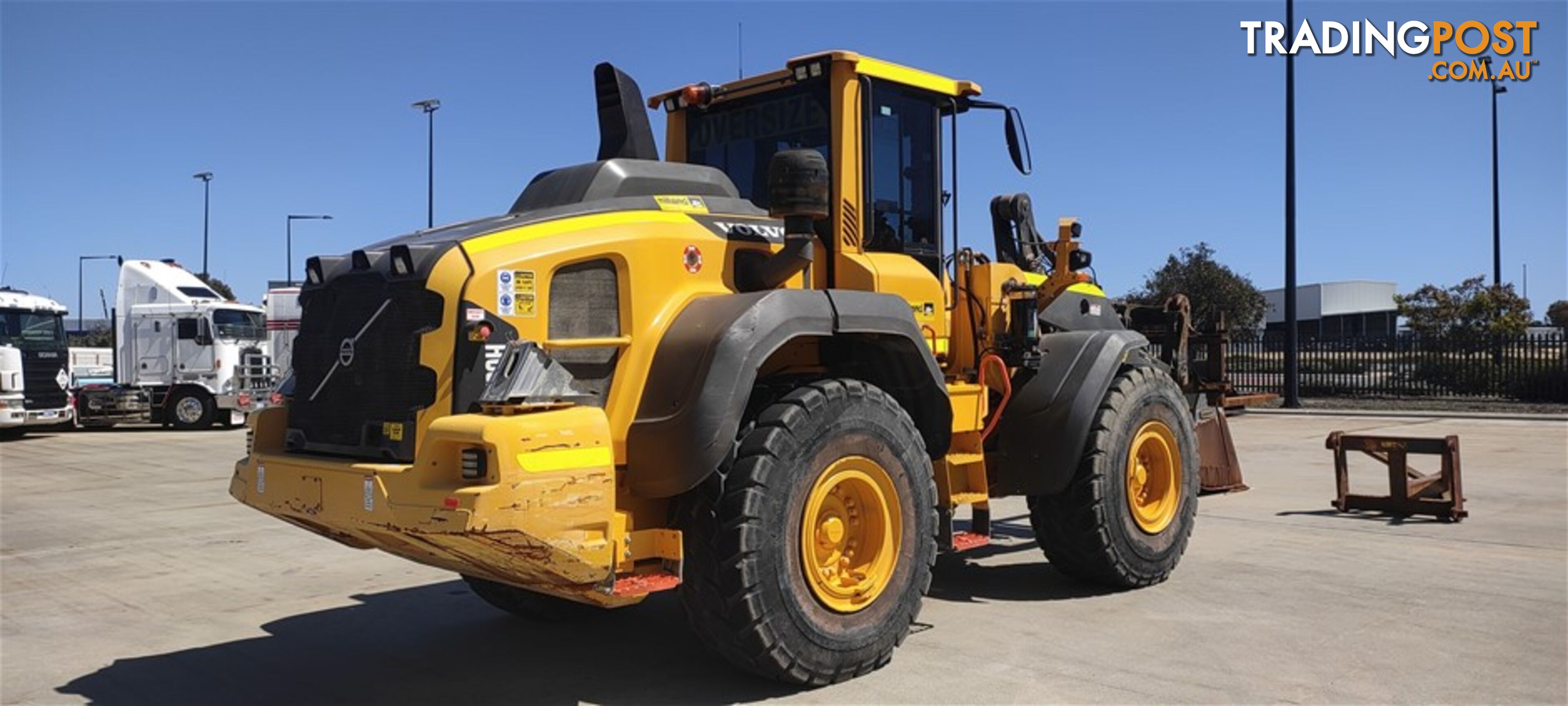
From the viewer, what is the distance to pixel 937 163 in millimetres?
6777

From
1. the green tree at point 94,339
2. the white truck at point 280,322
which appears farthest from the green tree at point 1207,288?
the green tree at point 94,339

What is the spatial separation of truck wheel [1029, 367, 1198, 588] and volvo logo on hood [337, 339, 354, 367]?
3.93m

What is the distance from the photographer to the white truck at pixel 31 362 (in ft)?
73.2

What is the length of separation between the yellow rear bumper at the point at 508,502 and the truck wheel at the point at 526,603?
167cm

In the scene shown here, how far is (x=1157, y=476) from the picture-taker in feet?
25.0

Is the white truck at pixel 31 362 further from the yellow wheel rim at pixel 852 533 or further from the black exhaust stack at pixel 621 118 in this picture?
the yellow wheel rim at pixel 852 533

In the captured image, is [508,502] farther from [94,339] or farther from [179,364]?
[94,339]

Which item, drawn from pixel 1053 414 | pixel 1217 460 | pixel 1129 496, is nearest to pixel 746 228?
pixel 1053 414

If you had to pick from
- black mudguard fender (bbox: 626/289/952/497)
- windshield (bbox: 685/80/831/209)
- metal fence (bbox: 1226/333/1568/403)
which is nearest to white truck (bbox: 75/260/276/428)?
windshield (bbox: 685/80/831/209)

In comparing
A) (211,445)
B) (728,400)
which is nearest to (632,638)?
(728,400)

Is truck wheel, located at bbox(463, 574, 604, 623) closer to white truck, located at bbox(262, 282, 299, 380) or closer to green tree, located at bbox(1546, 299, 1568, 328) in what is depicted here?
white truck, located at bbox(262, 282, 299, 380)

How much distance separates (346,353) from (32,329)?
2197 cm

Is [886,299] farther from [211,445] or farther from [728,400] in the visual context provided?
[211,445]

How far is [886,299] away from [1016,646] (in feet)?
6.04
